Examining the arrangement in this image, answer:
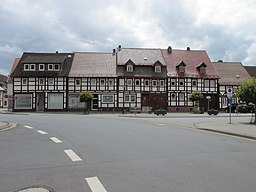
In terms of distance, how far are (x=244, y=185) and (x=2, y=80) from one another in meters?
106

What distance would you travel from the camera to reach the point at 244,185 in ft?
18.1

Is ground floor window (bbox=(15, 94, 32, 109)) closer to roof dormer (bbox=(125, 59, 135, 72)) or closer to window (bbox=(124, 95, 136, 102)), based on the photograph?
window (bbox=(124, 95, 136, 102))

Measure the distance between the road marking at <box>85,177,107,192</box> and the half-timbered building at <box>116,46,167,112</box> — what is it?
41259 millimetres

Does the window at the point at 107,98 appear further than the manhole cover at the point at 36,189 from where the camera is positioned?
Yes

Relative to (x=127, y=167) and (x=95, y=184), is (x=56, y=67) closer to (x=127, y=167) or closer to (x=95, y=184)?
(x=127, y=167)

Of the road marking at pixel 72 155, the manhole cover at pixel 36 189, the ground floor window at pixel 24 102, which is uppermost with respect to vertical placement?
the ground floor window at pixel 24 102

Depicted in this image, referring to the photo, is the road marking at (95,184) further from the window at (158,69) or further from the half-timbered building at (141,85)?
the window at (158,69)

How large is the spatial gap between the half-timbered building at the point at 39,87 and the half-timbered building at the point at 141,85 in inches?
362

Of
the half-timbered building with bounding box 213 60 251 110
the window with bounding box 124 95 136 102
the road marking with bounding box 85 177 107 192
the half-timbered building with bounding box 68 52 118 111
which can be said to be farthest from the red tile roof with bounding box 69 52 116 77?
the road marking with bounding box 85 177 107 192

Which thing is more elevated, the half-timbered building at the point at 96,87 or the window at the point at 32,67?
the window at the point at 32,67

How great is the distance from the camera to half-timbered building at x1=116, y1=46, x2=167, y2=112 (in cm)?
4841

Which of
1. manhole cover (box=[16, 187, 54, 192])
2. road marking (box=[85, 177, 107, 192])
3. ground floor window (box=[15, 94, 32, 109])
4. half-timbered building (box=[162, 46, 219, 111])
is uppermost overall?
half-timbered building (box=[162, 46, 219, 111])

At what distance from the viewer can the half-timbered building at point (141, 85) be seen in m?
48.4

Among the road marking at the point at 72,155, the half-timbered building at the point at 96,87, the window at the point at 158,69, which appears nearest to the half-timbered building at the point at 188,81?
the window at the point at 158,69
